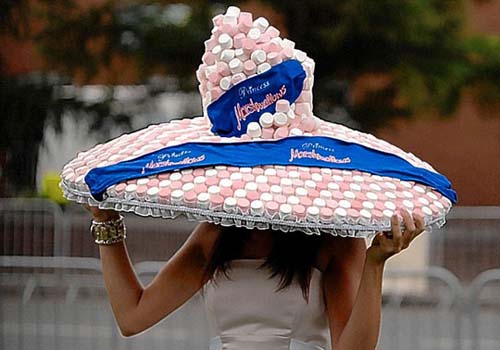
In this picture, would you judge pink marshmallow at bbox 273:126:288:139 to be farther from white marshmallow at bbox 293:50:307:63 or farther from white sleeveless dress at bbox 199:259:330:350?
white sleeveless dress at bbox 199:259:330:350

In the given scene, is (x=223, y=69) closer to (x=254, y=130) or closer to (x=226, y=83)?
(x=226, y=83)

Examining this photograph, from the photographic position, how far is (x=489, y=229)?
1121 cm

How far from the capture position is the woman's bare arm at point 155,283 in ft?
8.82

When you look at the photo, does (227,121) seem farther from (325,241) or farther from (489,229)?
(489,229)

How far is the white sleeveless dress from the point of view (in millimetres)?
2568

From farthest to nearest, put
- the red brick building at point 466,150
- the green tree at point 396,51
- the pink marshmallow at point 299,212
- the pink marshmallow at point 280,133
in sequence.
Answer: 1. the red brick building at point 466,150
2. the green tree at point 396,51
3. the pink marshmallow at point 280,133
4. the pink marshmallow at point 299,212

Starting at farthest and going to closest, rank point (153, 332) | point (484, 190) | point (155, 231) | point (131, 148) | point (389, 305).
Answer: point (484, 190), point (155, 231), point (153, 332), point (389, 305), point (131, 148)

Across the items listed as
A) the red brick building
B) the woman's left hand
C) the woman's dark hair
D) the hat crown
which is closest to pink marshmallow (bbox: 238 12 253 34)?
the hat crown

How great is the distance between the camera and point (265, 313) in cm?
257

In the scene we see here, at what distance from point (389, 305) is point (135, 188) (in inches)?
166

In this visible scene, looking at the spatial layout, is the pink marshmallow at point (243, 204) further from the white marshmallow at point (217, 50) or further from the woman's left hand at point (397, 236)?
the white marshmallow at point (217, 50)

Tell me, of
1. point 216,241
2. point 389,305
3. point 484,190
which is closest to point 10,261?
point 389,305

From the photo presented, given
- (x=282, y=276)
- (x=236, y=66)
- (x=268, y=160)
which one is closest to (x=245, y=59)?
(x=236, y=66)

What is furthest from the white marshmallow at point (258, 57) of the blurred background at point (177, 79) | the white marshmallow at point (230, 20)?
the blurred background at point (177, 79)
